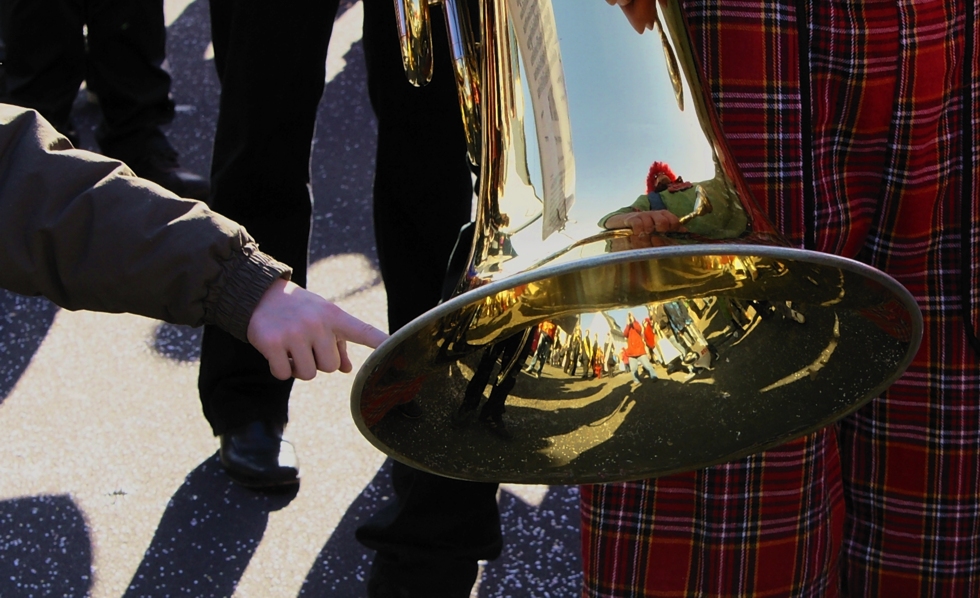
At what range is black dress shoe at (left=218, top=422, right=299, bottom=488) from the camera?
1.89 m

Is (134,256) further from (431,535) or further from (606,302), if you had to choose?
(431,535)

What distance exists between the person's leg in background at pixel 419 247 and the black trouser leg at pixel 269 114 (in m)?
0.09

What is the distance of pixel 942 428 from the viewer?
4.06 feet

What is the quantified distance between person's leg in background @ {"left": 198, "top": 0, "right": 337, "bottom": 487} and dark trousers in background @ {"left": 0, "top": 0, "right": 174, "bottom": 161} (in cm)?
121

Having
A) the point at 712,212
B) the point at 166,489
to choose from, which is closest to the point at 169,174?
the point at 166,489

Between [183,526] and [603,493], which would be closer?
[603,493]

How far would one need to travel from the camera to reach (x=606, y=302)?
113cm

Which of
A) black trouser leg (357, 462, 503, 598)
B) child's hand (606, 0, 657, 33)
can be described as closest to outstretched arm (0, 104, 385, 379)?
child's hand (606, 0, 657, 33)

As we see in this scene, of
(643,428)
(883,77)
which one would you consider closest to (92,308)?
(643,428)

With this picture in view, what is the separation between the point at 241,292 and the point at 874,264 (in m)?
0.65

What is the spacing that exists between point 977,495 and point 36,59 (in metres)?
2.33

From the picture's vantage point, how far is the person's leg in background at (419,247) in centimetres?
158

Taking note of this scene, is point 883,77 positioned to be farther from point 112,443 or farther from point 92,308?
point 112,443

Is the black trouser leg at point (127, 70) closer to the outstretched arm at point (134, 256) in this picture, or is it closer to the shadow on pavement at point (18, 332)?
the shadow on pavement at point (18, 332)
